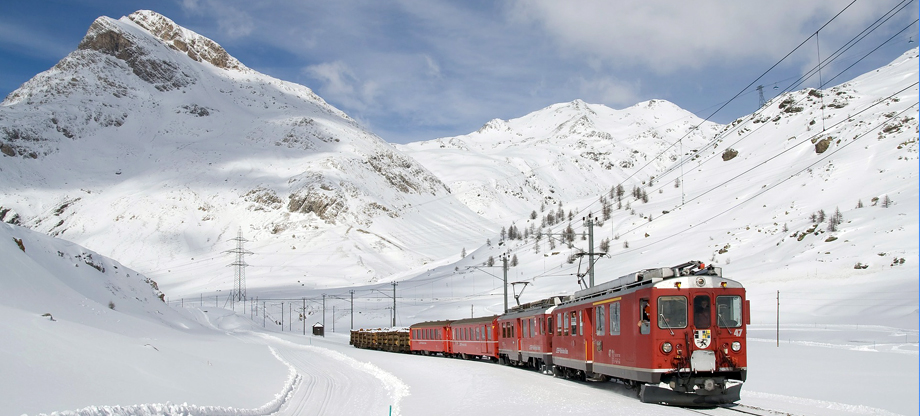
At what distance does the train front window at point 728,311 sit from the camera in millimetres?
17094

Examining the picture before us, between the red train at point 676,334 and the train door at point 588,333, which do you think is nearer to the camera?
the red train at point 676,334

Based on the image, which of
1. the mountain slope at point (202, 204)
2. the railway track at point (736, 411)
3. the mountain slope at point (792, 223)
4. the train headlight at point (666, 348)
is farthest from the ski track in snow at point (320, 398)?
the mountain slope at point (202, 204)

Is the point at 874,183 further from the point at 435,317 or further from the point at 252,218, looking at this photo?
the point at 252,218

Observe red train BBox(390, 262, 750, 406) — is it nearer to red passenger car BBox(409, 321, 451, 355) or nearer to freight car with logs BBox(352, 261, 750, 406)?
freight car with logs BBox(352, 261, 750, 406)

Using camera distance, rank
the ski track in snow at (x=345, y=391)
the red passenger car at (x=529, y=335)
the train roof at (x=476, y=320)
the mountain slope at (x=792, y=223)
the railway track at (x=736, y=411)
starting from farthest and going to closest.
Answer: the mountain slope at (x=792, y=223) < the train roof at (x=476, y=320) < the red passenger car at (x=529, y=335) < the ski track in snow at (x=345, y=391) < the railway track at (x=736, y=411)

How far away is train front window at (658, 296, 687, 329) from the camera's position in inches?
666

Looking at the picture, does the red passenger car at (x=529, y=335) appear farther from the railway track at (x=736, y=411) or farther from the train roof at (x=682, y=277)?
the railway track at (x=736, y=411)

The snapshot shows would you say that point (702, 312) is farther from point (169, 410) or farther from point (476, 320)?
point (476, 320)

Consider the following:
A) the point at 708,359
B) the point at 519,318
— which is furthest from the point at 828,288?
the point at 708,359

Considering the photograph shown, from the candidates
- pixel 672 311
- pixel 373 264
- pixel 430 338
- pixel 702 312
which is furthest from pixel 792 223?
pixel 373 264

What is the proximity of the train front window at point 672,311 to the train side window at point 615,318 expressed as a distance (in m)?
2.10

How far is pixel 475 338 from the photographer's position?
41.3m

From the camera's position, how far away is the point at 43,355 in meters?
13.2

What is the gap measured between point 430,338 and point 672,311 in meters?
36.0
